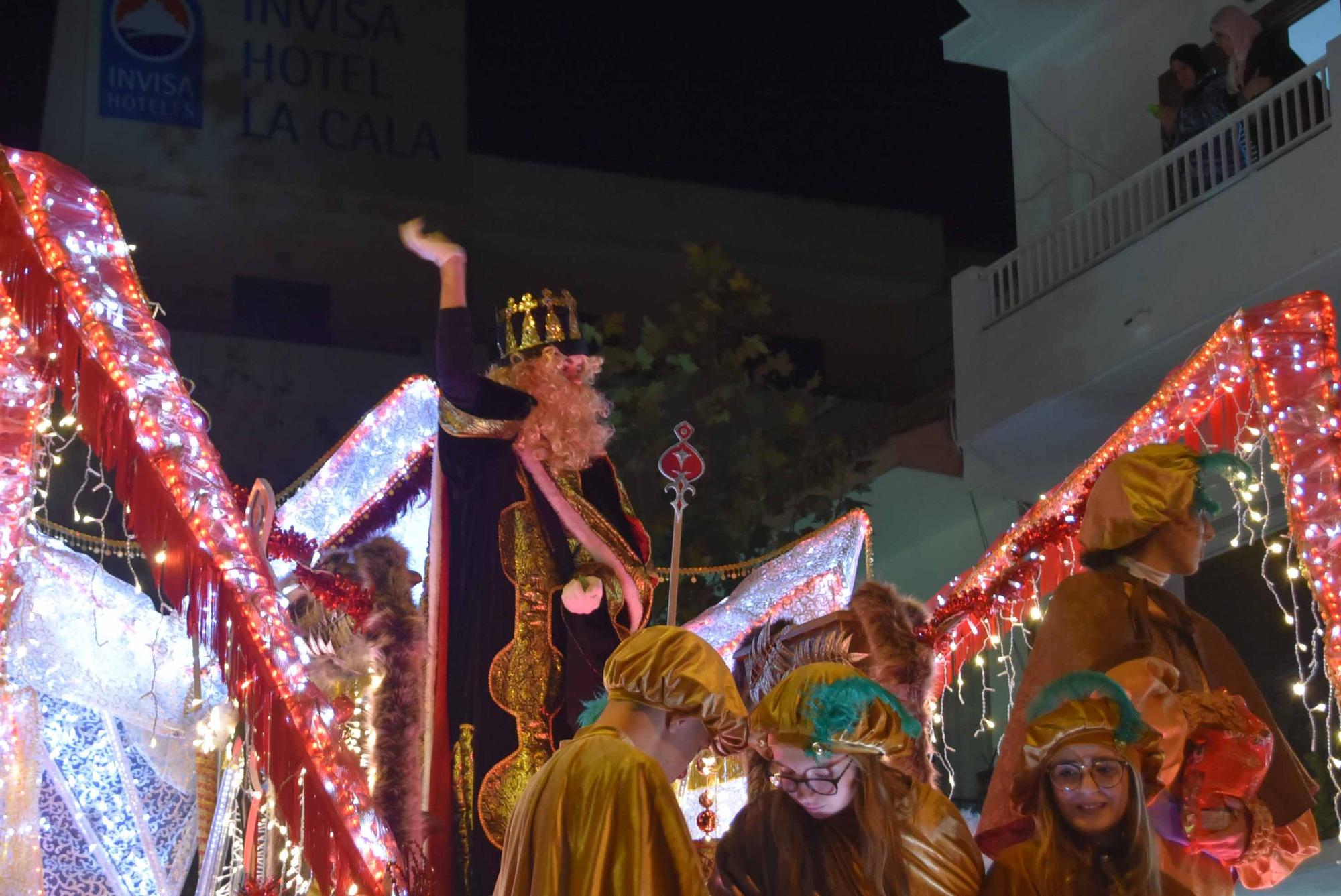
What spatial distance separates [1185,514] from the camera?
5012mm

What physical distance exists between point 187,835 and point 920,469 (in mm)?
8082

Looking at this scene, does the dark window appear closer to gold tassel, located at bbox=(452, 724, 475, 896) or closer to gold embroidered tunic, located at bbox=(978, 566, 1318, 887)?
gold tassel, located at bbox=(452, 724, 475, 896)

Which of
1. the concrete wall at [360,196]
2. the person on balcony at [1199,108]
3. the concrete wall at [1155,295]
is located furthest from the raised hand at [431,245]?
the concrete wall at [360,196]

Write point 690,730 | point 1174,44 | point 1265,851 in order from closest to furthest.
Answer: point 690,730 < point 1265,851 < point 1174,44

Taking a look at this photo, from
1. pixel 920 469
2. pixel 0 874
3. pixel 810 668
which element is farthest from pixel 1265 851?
pixel 920 469

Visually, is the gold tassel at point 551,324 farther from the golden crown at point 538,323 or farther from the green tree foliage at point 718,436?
the green tree foliage at point 718,436

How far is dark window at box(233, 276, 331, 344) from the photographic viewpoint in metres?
15.2

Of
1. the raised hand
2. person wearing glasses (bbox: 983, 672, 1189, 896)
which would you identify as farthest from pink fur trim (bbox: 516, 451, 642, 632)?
person wearing glasses (bbox: 983, 672, 1189, 896)

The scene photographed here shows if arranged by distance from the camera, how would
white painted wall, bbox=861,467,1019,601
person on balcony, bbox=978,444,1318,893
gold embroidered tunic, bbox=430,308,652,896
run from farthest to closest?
white painted wall, bbox=861,467,1019,601 < gold embroidered tunic, bbox=430,308,652,896 < person on balcony, bbox=978,444,1318,893

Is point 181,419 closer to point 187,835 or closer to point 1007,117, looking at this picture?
point 187,835

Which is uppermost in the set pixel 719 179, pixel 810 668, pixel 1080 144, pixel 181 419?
pixel 719 179

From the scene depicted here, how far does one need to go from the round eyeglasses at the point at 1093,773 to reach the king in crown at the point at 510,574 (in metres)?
2.42

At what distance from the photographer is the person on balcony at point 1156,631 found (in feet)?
15.5

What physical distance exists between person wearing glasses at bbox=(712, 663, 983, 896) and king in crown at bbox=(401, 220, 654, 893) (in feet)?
7.06
